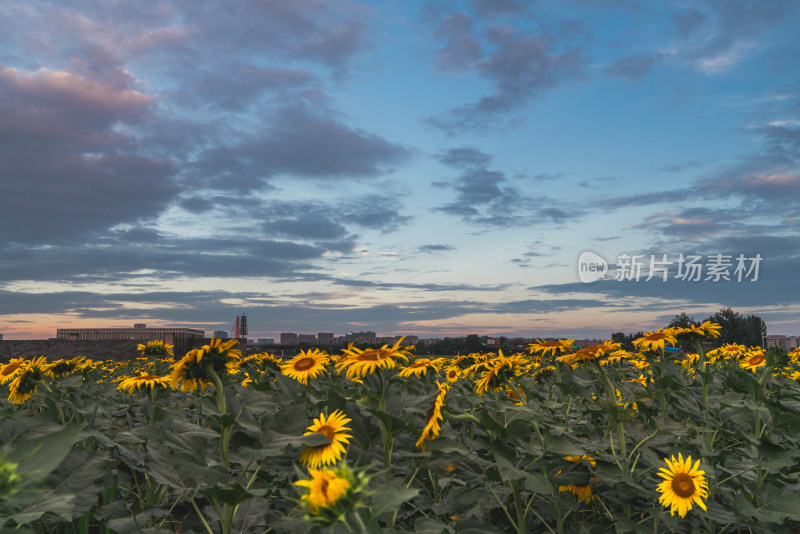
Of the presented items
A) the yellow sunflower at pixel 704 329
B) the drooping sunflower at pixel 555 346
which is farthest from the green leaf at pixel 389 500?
the yellow sunflower at pixel 704 329

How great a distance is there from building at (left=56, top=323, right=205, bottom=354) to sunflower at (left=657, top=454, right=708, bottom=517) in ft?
109

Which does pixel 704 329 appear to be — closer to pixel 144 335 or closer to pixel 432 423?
pixel 432 423

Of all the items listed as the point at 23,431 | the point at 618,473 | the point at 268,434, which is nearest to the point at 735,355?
the point at 618,473

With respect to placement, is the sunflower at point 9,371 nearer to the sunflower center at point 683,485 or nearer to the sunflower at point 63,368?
the sunflower at point 63,368

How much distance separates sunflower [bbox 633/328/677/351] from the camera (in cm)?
545

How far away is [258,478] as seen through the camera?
298 cm

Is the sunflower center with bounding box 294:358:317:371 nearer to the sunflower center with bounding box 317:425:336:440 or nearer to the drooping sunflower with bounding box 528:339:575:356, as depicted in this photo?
the sunflower center with bounding box 317:425:336:440

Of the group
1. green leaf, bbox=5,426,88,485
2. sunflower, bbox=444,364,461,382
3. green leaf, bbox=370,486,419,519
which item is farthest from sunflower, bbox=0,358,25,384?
green leaf, bbox=370,486,419,519

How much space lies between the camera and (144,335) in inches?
1481

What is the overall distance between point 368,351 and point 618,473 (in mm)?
1704

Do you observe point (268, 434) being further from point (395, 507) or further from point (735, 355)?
point (735, 355)

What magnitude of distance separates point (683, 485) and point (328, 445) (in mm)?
2207

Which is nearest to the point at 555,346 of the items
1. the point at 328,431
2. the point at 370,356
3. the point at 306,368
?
the point at 306,368

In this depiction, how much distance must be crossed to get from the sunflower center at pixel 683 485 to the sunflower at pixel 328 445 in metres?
2.06
